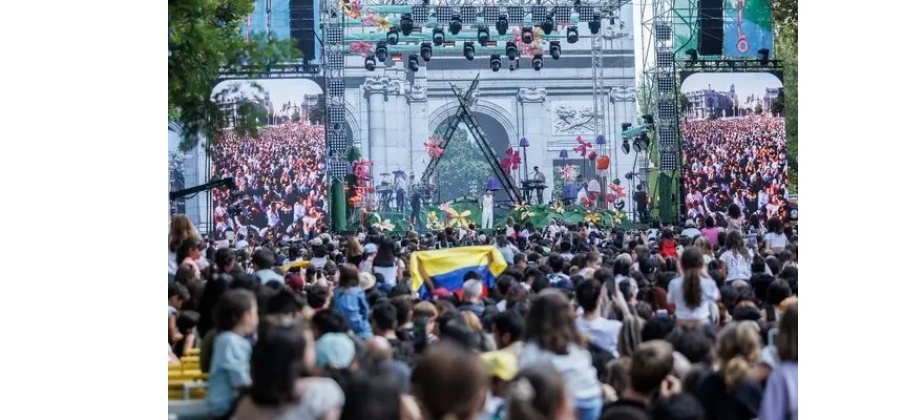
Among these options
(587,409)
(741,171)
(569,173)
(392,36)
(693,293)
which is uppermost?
(392,36)

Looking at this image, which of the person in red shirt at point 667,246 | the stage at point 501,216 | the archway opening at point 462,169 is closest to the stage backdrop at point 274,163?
the stage at point 501,216

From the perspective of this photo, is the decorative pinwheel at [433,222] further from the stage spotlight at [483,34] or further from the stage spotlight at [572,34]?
the stage spotlight at [572,34]

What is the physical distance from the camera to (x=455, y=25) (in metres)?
26.0

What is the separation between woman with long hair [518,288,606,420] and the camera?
635 centimetres

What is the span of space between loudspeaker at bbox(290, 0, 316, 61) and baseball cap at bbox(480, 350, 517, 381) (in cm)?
1693

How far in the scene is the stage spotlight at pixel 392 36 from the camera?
25.9 metres

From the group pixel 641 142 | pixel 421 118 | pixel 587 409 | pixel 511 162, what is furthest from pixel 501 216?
pixel 587 409

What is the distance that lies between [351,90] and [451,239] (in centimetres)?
1020

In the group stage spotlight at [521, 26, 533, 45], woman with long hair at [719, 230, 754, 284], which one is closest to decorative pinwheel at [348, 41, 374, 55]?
stage spotlight at [521, 26, 533, 45]

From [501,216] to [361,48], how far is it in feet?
14.3

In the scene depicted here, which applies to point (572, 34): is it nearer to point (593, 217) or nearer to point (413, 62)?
point (413, 62)

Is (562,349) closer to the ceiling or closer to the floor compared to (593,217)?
closer to the floor
